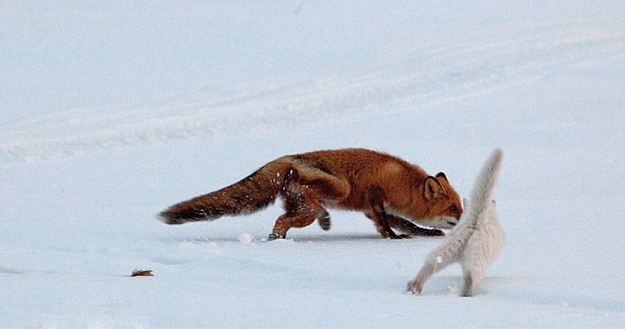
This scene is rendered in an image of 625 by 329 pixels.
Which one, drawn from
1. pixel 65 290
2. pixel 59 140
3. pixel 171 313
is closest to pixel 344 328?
pixel 171 313

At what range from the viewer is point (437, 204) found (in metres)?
8.73

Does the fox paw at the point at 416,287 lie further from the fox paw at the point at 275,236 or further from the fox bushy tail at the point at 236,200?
the fox bushy tail at the point at 236,200

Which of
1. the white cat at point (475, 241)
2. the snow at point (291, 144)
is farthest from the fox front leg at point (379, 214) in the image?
the white cat at point (475, 241)

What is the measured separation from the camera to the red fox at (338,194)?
8.44 meters

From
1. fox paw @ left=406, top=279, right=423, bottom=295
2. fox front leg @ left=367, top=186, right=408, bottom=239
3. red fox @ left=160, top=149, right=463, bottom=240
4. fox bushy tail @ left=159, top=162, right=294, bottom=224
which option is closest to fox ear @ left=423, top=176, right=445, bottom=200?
red fox @ left=160, top=149, right=463, bottom=240

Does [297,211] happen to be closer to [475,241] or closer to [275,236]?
[275,236]

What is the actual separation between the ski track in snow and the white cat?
6.48m

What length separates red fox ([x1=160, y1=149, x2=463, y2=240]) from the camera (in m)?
8.44

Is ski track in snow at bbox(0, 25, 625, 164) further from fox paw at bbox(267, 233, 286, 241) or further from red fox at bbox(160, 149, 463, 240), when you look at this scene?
fox paw at bbox(267, 233, 286, 241)

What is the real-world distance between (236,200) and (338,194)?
29.1 inches

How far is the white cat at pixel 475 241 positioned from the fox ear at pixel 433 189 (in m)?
2.16

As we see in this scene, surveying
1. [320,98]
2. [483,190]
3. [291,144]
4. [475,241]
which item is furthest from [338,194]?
[320,98]

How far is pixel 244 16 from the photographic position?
66.4 feet

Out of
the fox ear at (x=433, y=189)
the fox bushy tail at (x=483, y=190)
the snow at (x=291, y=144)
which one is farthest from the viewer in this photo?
the fox ear at (x=433, y=189)
